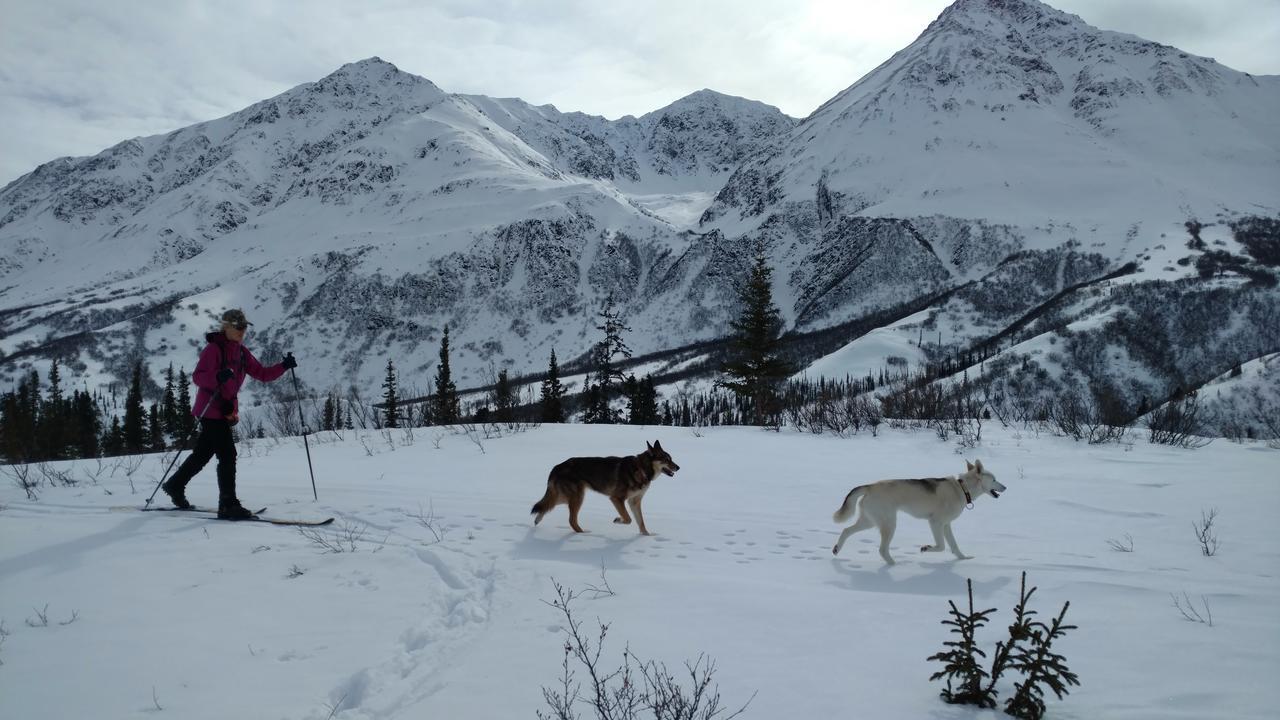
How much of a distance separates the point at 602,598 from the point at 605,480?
2.52m

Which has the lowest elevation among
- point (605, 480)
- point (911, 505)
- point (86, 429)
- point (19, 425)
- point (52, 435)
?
point (52, 435)

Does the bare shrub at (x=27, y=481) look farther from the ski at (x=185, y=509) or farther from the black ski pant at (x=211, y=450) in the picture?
the black ski pant at (x=211, y=450)

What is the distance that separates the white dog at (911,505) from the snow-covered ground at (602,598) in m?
0.29

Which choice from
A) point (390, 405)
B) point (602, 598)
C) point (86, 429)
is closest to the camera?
point (602, 598)

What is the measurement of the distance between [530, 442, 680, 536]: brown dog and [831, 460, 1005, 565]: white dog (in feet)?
7.02

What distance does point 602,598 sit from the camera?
16.4 ft

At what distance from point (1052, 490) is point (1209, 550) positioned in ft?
9.75

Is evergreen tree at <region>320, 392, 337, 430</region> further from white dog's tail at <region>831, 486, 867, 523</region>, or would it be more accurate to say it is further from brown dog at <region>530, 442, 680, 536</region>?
white dog's tail at <region>831, 486, 867, 523</region>

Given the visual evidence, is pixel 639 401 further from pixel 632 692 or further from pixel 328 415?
pixel 632 692

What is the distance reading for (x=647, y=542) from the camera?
6.98 m

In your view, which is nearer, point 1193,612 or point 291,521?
point 1193,612

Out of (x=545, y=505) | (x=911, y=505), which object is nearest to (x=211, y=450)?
(x=545, y=505)

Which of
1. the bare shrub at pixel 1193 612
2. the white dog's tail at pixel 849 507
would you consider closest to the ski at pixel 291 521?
the white dog's tail at pixel 849 507

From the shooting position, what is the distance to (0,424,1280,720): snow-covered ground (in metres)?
3.41
